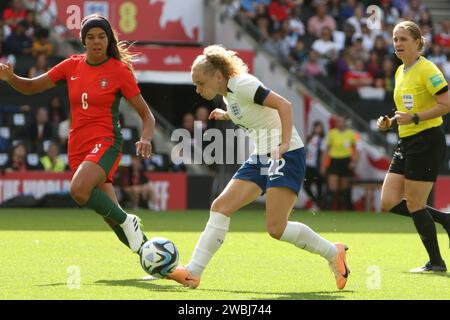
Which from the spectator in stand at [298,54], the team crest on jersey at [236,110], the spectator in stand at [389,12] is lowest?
the team crest on jersey at [236,110]

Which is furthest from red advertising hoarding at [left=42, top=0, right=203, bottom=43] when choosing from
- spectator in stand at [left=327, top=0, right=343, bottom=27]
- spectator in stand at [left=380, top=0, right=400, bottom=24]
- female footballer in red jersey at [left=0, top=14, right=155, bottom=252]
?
female footballer in red jersey at [left=0, top=14, right=155, bottom=252]

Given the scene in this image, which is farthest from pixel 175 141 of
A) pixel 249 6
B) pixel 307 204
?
pixel 249 6

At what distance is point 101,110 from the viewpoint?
377 inches

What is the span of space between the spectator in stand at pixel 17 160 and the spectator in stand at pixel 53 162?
361 millimetres

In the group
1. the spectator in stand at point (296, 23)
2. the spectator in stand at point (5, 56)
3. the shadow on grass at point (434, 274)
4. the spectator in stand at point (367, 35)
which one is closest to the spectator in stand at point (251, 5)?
the spectator in stand at point (296, 23)

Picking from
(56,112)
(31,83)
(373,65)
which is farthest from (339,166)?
(31,83)

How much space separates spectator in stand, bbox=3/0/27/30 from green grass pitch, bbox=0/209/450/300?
6.25 meters

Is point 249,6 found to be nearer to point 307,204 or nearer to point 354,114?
point 354,114

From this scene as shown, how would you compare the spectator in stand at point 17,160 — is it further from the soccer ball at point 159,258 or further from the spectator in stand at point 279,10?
the soccer ball at point 159,258

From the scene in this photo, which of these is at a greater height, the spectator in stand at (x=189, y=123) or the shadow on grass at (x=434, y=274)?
the spectator in stand at (x=189, y=123)

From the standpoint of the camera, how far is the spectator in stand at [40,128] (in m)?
21.0
